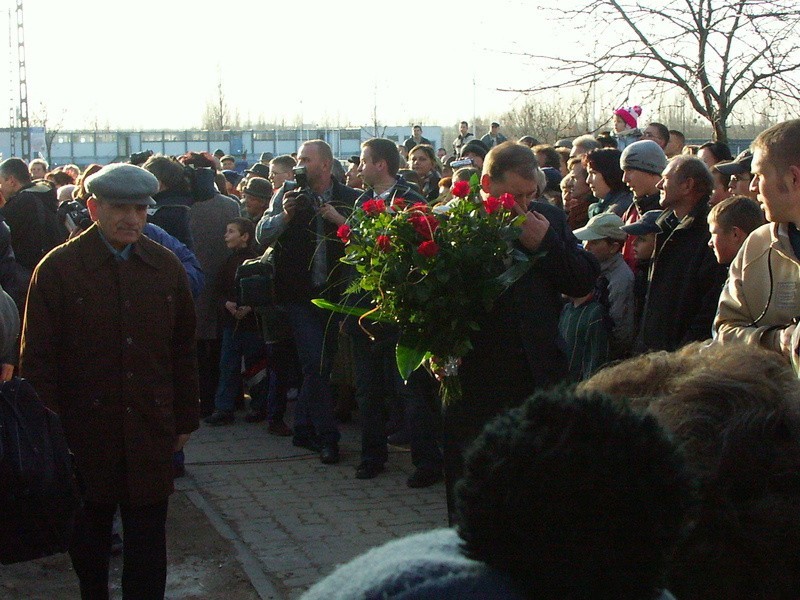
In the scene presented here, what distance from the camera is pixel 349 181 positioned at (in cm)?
1262

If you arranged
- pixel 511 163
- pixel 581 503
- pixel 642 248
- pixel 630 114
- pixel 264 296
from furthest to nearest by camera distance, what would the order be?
1. pixel 630 114
2. pixel 264 296
3. pixel 642 248
4. pixel 511 163
5. pixel 581 503

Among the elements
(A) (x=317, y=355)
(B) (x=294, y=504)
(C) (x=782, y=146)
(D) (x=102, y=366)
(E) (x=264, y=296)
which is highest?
(C) (x=782, y=146)

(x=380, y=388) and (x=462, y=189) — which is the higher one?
(x=462, y=189)

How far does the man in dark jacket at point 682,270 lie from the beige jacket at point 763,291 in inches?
46.8

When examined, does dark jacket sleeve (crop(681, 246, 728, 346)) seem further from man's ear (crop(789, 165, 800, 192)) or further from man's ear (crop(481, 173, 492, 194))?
man's ear (crop(789, 165, 800, 192))

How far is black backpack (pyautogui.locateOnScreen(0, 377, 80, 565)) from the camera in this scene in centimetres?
396

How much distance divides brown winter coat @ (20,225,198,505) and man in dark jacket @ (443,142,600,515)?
1.48 meters

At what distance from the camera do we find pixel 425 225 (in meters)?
4.66

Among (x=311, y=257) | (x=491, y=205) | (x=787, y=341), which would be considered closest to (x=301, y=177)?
(x=311, y=257)

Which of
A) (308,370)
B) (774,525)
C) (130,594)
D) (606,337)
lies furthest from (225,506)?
(774,525)

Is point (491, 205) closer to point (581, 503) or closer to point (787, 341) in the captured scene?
point (787, 341)

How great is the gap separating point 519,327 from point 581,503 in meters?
3.97

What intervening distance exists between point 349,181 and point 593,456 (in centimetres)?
1164

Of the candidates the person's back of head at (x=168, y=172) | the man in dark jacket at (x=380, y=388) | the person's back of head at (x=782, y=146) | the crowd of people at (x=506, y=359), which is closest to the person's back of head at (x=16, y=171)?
the crowd of people at (x=506, y=359)
